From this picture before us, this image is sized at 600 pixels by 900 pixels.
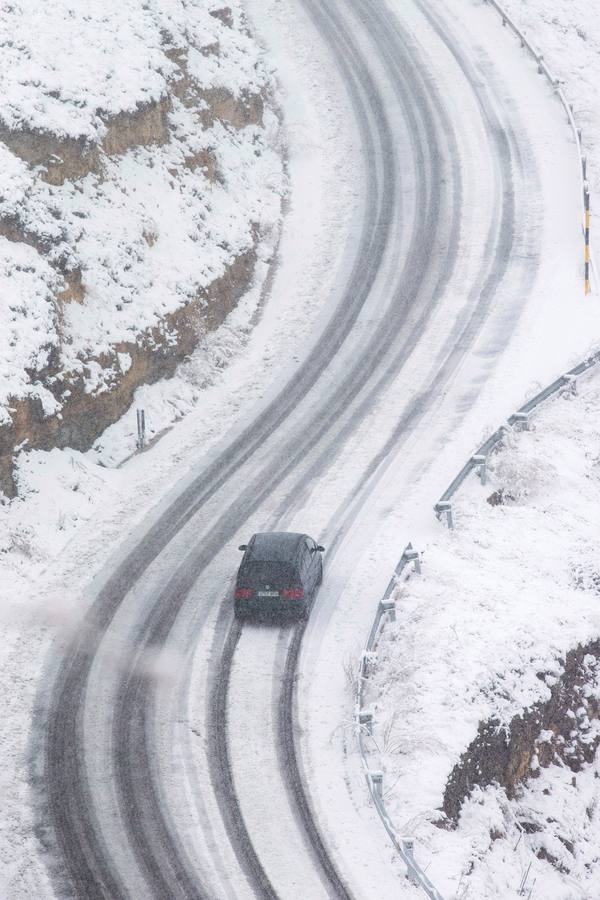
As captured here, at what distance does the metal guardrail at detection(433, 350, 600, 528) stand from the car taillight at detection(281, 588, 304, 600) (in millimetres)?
3960

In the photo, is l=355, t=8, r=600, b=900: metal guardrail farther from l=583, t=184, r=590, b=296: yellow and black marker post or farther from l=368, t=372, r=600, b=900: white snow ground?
l=583, t=184, r=590, b=296: yellow and black marker post

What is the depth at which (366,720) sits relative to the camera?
1886 centimetres

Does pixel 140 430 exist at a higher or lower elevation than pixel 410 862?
higher

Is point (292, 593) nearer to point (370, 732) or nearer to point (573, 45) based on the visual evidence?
point (370, 732)

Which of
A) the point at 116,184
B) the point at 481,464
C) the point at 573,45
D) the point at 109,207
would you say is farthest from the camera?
the point at 573,45

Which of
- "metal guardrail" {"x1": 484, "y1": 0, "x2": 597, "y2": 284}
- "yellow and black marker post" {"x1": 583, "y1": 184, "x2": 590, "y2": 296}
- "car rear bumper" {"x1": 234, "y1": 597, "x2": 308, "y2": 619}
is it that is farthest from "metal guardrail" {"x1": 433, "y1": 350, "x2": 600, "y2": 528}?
"metal guardrail" {"x1": 484, "y1": 0, "x2": 597, "y2": 284}

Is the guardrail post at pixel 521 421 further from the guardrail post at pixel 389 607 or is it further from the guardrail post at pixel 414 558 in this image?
the guardrail post at pixel 389 607

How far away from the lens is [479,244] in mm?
35156

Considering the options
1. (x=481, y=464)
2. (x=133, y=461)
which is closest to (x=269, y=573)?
(x=481, y=464)

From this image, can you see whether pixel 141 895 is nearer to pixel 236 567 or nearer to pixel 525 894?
pixel 525 894

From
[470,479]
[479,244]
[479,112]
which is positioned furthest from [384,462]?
[479,112]

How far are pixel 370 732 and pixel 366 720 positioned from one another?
217 mm

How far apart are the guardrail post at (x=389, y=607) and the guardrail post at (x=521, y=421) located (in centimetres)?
732

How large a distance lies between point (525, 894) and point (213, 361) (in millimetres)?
16434
